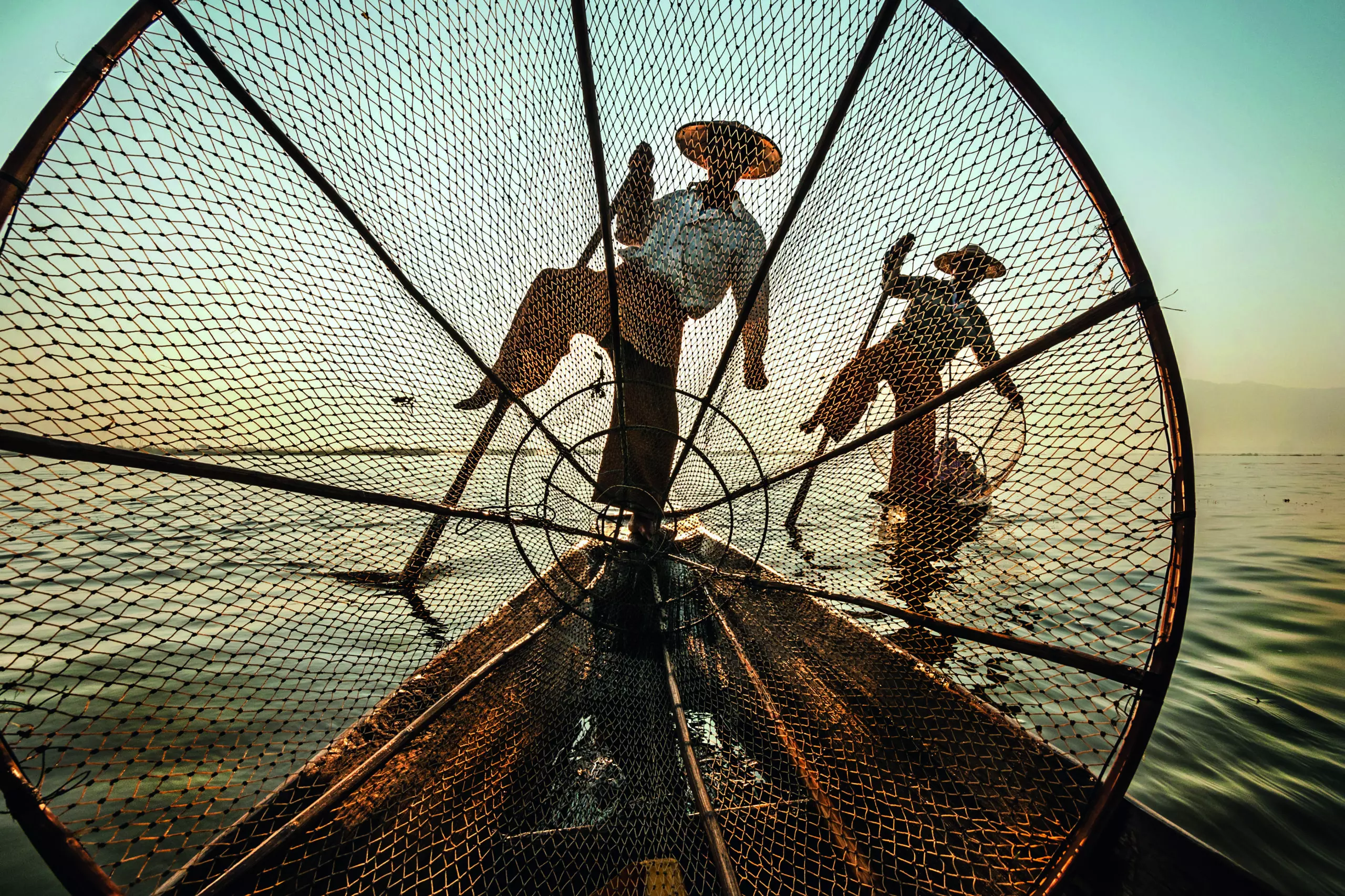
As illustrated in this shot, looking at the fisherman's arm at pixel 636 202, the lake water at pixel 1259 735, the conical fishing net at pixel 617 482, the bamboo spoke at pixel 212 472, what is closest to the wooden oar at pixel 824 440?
the conical fishing net at pixel 617 482

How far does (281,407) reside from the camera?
1.85 metres

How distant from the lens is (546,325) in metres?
2.37

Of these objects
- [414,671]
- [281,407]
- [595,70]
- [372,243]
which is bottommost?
[414,671]

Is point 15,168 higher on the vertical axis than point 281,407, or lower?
higher

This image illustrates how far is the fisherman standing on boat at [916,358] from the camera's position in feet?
5.92

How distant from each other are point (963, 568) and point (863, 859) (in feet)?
3.38

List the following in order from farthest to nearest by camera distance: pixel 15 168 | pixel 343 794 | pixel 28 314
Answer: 1. pixel 343 794
2. pixel 28 314
3. pixel 15 168

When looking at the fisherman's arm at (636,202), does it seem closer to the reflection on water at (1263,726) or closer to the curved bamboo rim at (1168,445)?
the curved bamboo rim at (1168,445)

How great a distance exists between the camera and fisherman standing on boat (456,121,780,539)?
2150 millimetres

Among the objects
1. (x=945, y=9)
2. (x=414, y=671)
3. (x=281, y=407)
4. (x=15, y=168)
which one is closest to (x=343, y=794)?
(x=414, y=671)

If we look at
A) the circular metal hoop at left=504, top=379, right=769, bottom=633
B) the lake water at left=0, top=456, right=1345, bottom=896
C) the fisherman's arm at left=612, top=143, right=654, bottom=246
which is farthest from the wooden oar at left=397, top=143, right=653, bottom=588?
the lake water at left=0, top=456, right=1345, bottom=896

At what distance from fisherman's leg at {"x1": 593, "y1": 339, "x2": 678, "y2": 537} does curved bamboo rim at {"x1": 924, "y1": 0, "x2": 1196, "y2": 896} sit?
1612 mm

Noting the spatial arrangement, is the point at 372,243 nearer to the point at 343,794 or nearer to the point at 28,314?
the point at 28,314

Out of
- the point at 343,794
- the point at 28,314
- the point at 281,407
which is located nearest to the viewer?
the point at 28,314
